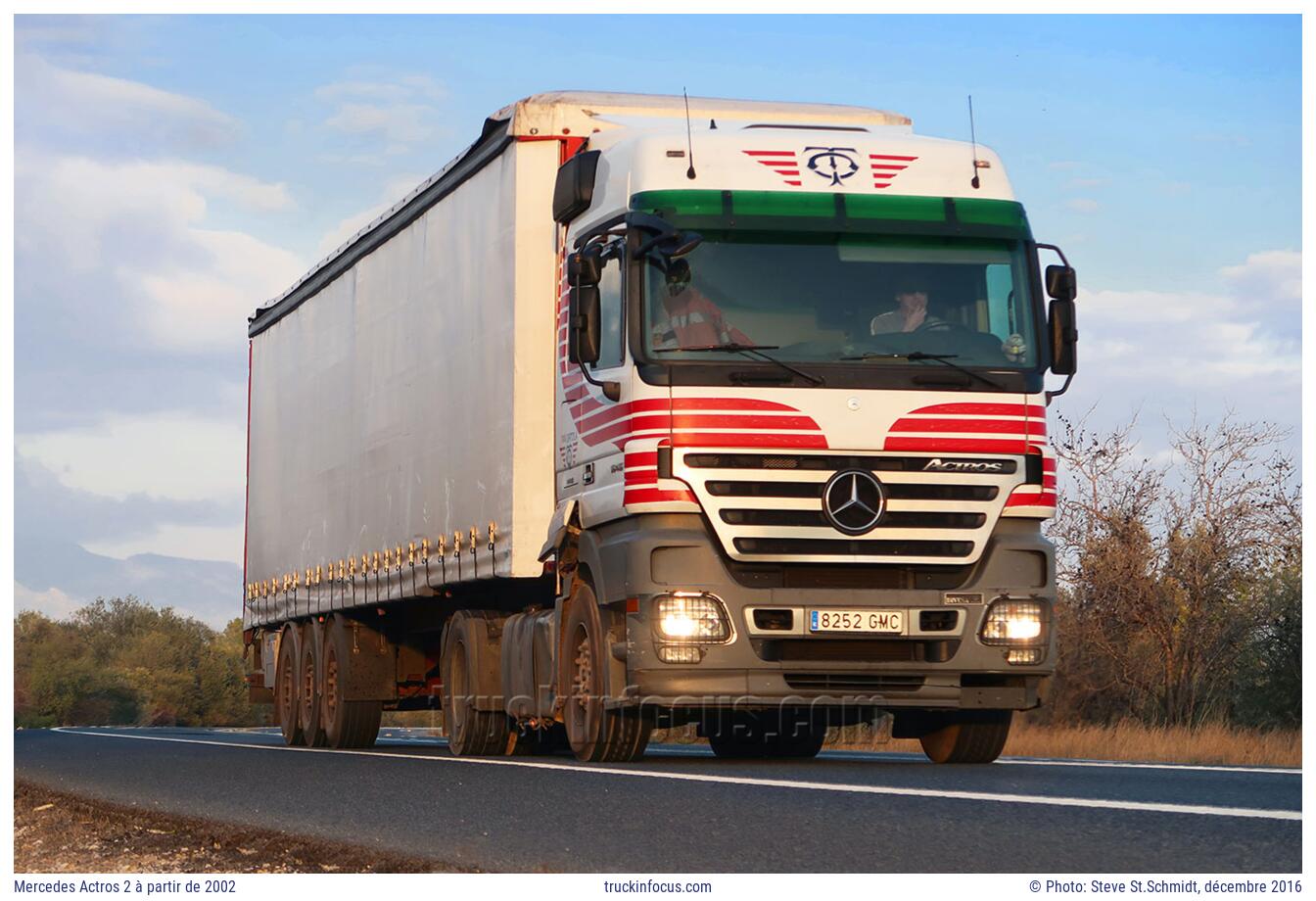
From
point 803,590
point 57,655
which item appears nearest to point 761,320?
point 803,590

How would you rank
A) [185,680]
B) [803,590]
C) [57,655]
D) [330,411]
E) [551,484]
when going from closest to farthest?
[803,590]
[551,484]
[330,411]
[185,680]
[57,655]

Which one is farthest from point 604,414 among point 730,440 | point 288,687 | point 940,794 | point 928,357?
point 288,687

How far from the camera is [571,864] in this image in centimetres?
765

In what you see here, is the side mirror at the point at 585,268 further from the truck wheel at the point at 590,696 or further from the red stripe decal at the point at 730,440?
the truck wheel at the point at 590,696


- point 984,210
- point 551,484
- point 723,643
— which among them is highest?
point 984,210

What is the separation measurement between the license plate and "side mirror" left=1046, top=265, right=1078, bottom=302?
2.27 meters

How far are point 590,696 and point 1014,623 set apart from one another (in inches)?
107

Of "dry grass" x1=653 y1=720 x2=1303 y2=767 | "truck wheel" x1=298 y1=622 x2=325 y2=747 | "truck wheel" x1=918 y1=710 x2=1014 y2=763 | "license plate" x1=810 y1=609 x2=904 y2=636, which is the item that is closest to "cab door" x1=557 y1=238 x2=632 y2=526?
"license plate" x1=810 y1=609 x2=904 y2=636

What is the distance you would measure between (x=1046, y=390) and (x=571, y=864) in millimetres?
6903

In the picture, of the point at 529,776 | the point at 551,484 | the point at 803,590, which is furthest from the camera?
the point at 551,484

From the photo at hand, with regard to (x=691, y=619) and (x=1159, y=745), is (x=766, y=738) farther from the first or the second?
(x=691, y=619)

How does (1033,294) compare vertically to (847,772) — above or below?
above

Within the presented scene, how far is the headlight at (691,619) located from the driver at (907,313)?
6.58 feet

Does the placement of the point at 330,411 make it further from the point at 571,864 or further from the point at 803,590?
the point at 571,864
